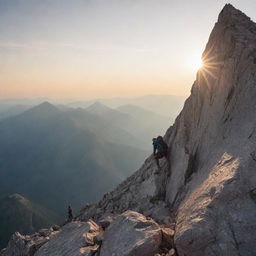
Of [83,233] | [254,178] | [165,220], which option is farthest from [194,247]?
[83,233]

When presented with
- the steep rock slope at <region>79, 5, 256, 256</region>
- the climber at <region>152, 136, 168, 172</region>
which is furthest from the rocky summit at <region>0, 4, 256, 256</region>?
the climber at <region>152, 136, 168, 172</region>

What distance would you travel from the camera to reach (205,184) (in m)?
19.5

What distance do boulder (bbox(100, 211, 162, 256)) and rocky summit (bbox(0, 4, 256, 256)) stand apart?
6 cm

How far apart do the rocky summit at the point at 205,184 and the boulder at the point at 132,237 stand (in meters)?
0.06

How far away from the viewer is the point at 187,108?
35.4 meters

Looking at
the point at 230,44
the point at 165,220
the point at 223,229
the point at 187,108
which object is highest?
the point at 230,44

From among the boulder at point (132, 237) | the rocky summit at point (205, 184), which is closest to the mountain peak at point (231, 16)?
the rocky summit at point (205, 184)

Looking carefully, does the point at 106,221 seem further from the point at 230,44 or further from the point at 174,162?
the point at 230,44

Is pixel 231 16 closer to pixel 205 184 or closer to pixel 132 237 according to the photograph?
pixel 205 184

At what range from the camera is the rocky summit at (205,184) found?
15.1m

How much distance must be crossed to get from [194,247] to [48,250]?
1597cm

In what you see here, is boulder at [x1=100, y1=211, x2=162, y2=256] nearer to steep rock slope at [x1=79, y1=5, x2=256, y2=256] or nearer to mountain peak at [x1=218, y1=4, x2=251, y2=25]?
steep rock slope at [x1=79, y1=5, x2=256, y2=256]

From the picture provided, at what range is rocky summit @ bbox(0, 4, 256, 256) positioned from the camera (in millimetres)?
A: 15125

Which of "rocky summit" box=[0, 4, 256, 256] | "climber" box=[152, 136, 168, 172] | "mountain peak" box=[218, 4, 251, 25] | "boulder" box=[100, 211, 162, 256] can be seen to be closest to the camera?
"rocky summit" box=[0, 4, 256, 256]
